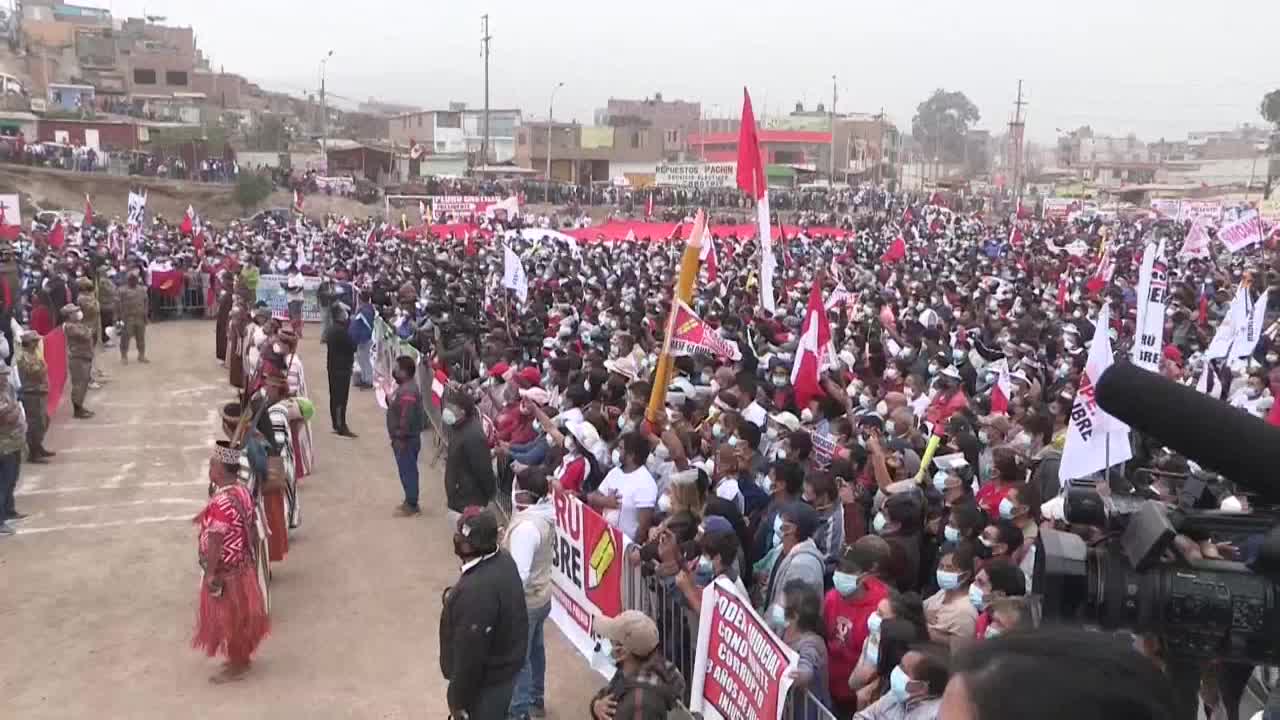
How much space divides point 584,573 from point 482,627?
2.69m

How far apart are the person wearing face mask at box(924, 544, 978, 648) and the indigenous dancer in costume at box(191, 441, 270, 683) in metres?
4.29

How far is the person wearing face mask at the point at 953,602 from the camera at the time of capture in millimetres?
5180

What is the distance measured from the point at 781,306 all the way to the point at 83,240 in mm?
19249

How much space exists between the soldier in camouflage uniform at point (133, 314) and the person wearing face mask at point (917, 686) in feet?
54.2

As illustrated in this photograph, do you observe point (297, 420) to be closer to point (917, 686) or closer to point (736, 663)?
point (736, 663)

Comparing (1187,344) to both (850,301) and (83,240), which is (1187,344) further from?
(83,240)

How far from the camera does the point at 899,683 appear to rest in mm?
4469

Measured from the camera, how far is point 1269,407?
9844mm

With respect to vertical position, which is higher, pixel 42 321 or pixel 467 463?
pixel 42 321

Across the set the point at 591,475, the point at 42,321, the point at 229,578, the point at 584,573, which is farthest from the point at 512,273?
the point at 229,578

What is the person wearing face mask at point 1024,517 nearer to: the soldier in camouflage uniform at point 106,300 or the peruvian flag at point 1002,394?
the peruvian flag at point 1002,394

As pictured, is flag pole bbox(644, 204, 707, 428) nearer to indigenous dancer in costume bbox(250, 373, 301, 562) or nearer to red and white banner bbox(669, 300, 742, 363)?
red and white banner bbox(669, 300, 742, 363)

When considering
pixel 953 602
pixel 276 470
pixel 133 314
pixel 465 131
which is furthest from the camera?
pixel 465 131

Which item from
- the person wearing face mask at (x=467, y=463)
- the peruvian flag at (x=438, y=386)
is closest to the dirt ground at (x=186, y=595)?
the peruvian flag at (x=438, y=386)
